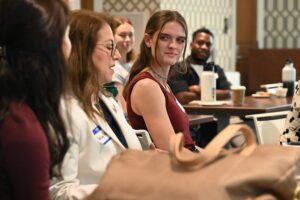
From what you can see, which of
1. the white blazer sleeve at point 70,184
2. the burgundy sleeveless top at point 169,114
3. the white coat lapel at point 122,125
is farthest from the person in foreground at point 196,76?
the white blazer sleeve at point 70,184

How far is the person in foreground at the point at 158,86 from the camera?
2.86 meters

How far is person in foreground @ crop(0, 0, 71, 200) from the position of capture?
140cm

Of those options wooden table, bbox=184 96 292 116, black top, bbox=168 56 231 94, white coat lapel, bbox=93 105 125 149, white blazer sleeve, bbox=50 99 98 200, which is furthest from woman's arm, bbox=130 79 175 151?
black top, bbox=168 56 231 94

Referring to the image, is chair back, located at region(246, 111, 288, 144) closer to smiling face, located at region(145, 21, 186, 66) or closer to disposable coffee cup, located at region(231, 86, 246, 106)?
smiling face, located at region(145, 21, 186, 66)

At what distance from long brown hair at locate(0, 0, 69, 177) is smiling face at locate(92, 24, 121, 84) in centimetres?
72

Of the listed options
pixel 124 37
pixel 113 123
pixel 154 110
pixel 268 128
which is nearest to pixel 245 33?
pixel 124 37

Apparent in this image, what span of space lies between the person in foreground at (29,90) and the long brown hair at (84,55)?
64 centimetres

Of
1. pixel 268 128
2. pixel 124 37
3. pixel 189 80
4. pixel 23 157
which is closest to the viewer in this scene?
pixel 23 157

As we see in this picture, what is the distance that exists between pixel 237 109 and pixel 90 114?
267 cm

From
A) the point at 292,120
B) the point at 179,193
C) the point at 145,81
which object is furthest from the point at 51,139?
the point at 292,120

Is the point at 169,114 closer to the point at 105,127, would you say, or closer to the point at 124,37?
the point at 105,127

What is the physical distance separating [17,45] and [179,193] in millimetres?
509

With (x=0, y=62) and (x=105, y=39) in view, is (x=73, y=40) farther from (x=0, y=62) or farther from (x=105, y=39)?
(x=0, y=62)

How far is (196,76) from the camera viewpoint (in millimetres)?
5898
